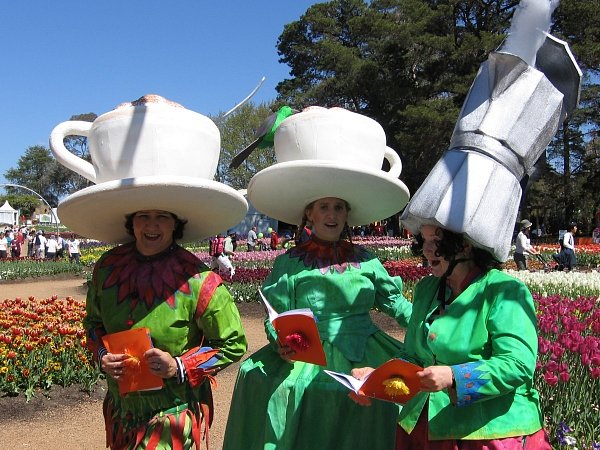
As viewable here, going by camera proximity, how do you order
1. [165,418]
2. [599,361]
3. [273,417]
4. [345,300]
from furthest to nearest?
1. [599,361]
2. [345,300]
3. [273,417]
4. [165,418]

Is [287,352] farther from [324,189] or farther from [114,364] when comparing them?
[324,189]

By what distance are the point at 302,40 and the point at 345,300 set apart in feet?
137

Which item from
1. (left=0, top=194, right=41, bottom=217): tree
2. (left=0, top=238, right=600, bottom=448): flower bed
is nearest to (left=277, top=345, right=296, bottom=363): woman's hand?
(left=0, top=238, right=600, bottom=448): flower bed

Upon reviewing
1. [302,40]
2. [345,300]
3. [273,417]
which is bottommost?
[273,417]

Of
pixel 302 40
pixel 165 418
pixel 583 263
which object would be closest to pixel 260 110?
pixel 302 40

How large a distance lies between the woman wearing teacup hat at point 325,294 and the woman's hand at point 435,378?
0.86 meters

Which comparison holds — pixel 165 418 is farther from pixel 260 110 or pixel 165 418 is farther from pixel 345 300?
pixel 260 110

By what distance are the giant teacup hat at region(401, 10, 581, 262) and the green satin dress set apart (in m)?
0.93

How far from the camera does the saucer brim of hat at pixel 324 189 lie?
287 centimetres

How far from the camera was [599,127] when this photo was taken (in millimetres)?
35219

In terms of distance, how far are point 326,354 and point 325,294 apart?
28 cm

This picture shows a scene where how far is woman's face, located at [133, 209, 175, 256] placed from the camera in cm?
247

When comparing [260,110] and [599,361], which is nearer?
[599,361]

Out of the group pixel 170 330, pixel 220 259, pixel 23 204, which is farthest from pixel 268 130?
pixel 23 204
